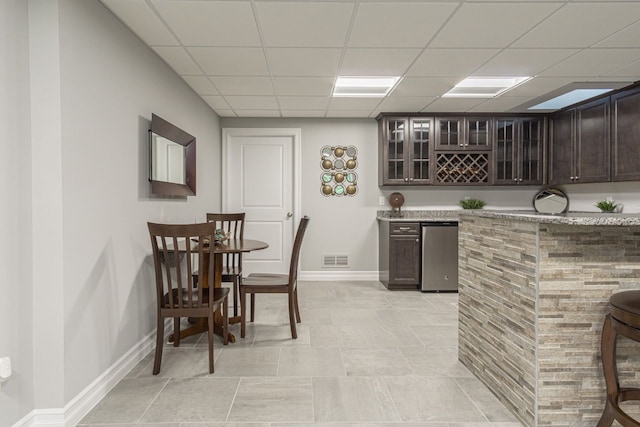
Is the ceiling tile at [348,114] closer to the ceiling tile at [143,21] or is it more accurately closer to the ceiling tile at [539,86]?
the ceiling tile at [539,86]

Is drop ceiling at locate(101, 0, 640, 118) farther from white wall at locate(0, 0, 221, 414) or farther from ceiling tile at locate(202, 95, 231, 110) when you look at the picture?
white wall at locate(0, 0, 221, 414)

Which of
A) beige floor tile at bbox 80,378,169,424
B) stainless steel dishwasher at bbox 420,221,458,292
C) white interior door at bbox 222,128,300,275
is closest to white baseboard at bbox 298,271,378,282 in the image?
white interior door at bbox 222,128,300,275

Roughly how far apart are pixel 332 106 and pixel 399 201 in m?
1.61

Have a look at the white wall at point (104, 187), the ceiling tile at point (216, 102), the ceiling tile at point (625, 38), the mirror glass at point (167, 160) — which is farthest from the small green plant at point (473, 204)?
the white wall at point (104, 187)

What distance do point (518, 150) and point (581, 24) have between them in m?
2.81

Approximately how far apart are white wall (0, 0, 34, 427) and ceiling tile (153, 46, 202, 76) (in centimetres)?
123

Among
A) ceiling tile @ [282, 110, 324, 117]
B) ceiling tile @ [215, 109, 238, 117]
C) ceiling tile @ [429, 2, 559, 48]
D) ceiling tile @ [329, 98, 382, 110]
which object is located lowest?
ceiling tile @ [429, 2, 559, 48]

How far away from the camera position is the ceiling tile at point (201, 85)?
3.69m

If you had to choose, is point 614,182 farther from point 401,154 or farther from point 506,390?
point 506,390

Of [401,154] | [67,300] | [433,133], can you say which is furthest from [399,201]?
[67,300]

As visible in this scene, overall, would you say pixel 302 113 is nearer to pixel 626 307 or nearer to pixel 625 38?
Result: pixel 625 38

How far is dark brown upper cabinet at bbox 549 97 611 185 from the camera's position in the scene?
13.8 ft

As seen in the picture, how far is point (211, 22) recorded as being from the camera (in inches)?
99.3

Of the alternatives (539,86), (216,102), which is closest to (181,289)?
(216,102)
